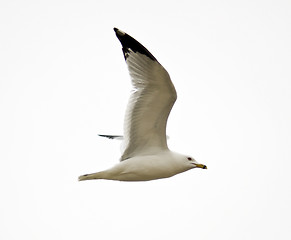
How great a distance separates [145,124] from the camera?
9727mm

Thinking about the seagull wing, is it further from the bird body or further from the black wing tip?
the bird body

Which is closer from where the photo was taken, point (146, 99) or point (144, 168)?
point (146, 99)

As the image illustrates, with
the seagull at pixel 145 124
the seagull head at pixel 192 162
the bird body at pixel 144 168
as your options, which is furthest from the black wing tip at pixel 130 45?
the seagull head at pixel 192 162

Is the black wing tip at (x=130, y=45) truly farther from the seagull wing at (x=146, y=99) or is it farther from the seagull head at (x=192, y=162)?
the seagull head at (x=192, y=162)

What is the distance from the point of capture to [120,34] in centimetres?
940

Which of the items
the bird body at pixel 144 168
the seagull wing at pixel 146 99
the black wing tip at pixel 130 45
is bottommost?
the bird body at pixel 144 168

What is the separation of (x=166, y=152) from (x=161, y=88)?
114cm

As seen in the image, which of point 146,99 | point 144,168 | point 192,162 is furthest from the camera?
point 192,162

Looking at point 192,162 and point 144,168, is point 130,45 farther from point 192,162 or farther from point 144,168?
point 192,162

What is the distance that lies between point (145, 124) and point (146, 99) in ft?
1.49

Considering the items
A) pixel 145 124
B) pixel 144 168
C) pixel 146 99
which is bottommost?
pixel 144 168

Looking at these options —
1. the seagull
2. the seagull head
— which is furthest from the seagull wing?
the seagull head

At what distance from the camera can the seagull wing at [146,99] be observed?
934 cm

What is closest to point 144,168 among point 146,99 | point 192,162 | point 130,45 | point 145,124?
point 145,124
